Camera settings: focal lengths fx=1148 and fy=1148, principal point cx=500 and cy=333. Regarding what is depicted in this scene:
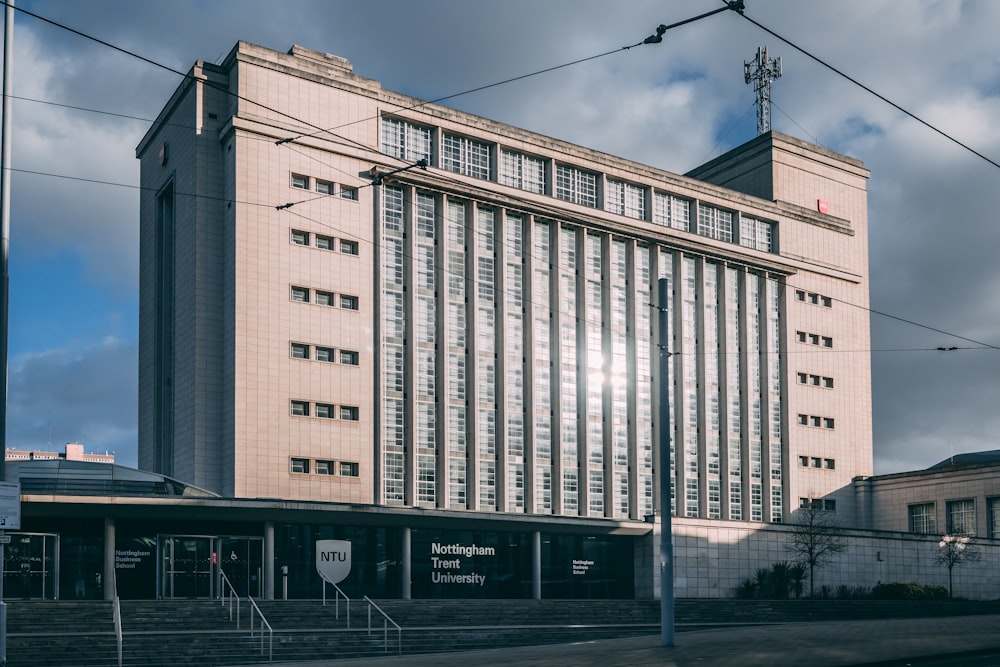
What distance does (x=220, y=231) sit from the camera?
170 ft

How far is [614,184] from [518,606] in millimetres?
29569

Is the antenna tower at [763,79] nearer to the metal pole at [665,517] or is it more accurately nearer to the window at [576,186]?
the window at [576,186]

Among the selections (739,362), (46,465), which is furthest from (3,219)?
(739,362)

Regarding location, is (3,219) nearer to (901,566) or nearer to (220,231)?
(220,231)

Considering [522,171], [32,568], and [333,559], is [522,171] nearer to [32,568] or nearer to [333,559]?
[333,559]

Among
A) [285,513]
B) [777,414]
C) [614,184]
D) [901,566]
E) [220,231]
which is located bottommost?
[901,566]

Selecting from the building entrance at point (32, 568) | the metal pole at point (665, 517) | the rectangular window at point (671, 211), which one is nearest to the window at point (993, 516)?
the rectangular window at point (671, 211)

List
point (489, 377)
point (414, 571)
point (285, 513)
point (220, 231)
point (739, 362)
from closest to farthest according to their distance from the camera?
point (285, 513) < point (414, 571) < point (220, 231) < point (489, 377) < point (739, 362)

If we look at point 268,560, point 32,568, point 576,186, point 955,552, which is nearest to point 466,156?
point 576,186

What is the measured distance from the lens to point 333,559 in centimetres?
3712

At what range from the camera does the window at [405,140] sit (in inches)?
2147

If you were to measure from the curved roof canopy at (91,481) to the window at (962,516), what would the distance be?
45484 millimetres

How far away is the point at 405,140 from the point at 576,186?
35.4 feet

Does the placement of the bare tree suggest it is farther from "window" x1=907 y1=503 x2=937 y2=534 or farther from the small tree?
"window" x1=907 y1=503 x2=937 y2=534
